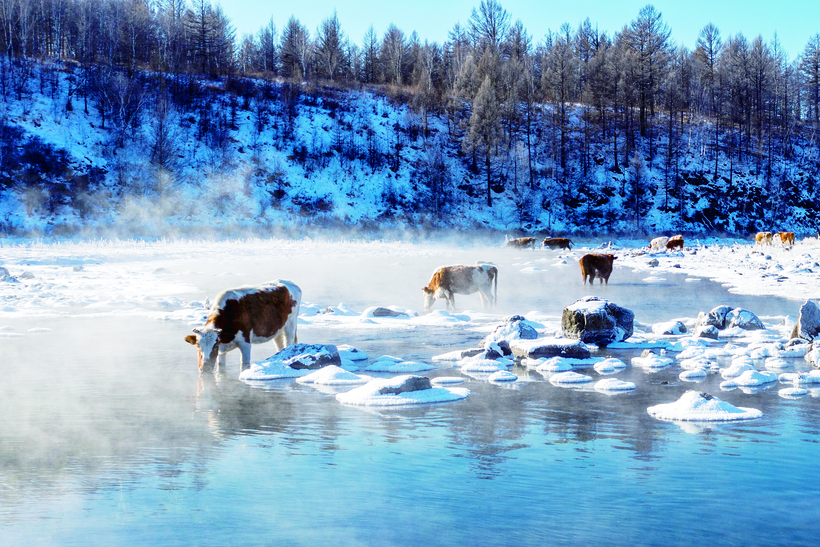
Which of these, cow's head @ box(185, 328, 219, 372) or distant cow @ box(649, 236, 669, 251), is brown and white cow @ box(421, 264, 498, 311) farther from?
distant cow @ box(649, 236, 669, 251)

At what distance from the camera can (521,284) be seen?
22.1 metres

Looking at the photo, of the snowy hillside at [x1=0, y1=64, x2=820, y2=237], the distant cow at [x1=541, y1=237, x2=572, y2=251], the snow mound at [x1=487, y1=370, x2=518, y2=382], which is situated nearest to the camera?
the snow mound at [x1=487, y1=370, x2=518, y2=382]

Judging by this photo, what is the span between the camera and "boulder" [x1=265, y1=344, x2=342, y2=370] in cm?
892

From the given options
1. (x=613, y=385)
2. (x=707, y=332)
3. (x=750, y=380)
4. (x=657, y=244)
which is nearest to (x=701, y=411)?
(x=613, y=385)

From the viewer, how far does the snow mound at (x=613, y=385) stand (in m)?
7.64

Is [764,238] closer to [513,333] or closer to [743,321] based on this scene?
[743,321]

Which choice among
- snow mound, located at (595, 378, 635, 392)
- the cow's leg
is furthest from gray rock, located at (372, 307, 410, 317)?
snow mound, located at (595, 378, 635, 392)

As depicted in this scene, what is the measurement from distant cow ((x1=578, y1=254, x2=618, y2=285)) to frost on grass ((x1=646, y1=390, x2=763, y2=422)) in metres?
14.6

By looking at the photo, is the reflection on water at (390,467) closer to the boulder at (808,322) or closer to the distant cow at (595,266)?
the boulder at (808,322)

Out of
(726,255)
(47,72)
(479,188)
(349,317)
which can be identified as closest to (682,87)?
(479,188)

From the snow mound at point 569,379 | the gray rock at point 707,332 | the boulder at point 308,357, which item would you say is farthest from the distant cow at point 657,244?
the boulder at point 308,357

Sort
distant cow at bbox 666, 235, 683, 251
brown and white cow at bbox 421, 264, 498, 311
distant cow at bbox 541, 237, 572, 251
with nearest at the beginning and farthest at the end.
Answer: brown and white cow at bbox 421, 264, 498, 311 < distant cow at bbox 666, 235, 683, 251 < distant cow at bbox 541, 237, 572, 251

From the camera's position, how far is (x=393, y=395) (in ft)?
23.4

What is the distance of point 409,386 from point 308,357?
2.18 m
